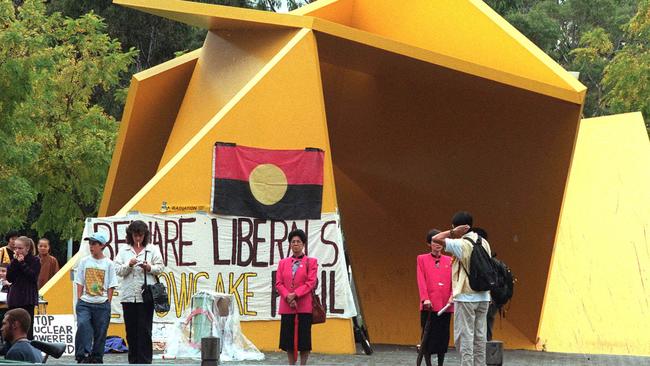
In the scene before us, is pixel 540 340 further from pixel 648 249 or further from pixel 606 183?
pixel 606 183

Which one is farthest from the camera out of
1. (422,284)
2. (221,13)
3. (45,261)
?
(45,261)

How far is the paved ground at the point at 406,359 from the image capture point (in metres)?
15.6

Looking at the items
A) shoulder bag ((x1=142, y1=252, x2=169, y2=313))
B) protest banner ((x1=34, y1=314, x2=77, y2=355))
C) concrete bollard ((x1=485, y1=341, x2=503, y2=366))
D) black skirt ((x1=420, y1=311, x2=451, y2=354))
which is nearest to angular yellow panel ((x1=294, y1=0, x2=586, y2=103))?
black skirt ((x1=420, y1=311, x2=451, y2=354))

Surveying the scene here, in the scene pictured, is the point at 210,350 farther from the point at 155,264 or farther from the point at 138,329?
the point at 138,329

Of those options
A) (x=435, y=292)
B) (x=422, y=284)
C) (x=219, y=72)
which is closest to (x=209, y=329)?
(x=422, y=284)

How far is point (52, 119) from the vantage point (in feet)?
100

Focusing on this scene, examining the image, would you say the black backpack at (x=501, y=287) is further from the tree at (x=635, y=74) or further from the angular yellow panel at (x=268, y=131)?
the tree at (x=635, y=74)

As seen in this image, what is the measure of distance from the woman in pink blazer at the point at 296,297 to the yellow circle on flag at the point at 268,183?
10.5 ft

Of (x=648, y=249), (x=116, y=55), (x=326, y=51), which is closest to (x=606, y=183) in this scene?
(x=648, y=249)

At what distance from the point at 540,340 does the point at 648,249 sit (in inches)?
120

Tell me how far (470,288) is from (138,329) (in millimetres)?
3508

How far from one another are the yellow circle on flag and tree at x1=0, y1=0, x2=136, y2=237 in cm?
1004

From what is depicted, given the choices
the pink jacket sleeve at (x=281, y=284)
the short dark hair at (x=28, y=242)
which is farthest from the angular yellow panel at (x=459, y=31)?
the short dark hair at (x=28, y=242)

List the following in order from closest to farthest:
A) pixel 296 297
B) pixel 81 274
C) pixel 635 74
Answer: pixel 81 274 → pixel 296 297 → pixel 635 74
